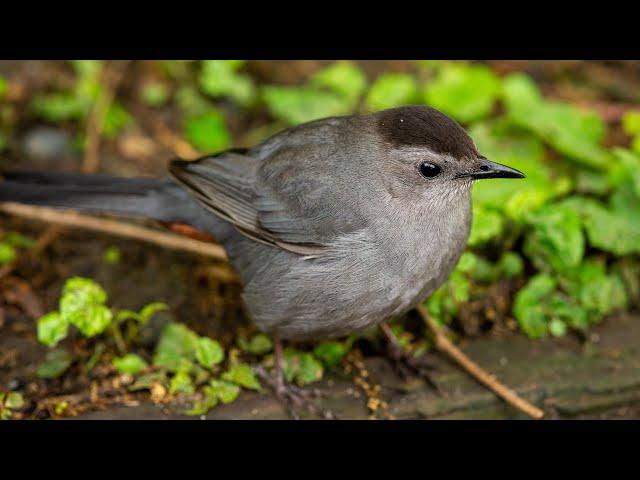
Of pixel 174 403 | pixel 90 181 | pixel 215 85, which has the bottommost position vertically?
pixel 174 403

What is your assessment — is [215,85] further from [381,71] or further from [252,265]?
[252,265]

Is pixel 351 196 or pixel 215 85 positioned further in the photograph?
pixel 215 85

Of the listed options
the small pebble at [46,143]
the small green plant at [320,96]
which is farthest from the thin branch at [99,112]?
the small green plant at [320,96]

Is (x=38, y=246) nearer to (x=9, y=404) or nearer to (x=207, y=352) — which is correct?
(x=9, y=404)

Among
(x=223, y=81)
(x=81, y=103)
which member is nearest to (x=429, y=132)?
(x=223, y=81)

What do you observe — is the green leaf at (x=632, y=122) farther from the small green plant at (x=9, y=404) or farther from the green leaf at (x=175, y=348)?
the small green plant at (x=9, y=404)

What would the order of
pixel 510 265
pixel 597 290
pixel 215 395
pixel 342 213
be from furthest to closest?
pixel 510 265
pixel 597 290
pixel 215 395
pixel 342 213

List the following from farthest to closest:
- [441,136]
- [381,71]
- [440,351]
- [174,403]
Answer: [381,71] → [440,351] → [174,403] → [441,136]

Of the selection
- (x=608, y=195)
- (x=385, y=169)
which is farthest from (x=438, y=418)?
(x=608, y=195)
